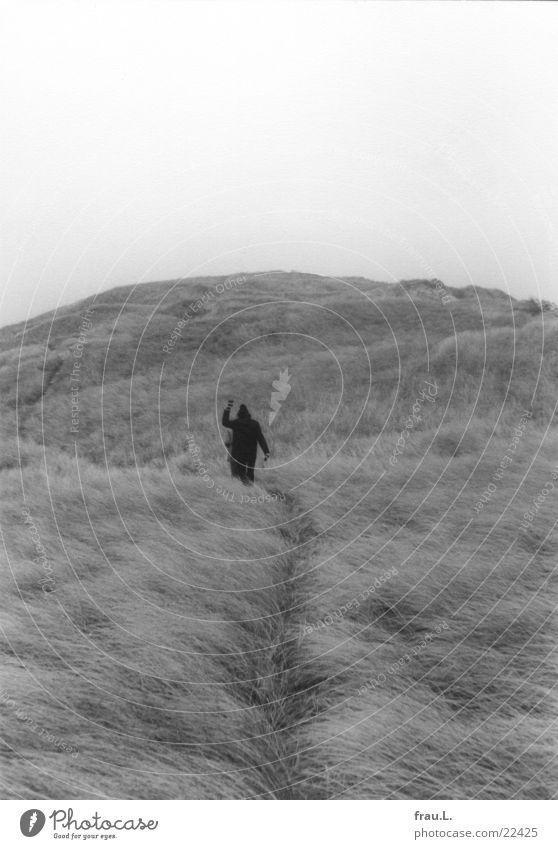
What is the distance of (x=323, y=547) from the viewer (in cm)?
554

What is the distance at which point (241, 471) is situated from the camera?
605 cm

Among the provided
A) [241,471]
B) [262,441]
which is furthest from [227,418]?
[241,471]

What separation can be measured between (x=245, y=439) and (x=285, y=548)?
113 centimetres

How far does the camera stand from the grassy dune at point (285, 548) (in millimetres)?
4664

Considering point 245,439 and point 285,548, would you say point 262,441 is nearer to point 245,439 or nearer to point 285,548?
point 245,439

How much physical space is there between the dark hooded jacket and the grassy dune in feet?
0.55

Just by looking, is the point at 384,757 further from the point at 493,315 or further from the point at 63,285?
the point at 63,285

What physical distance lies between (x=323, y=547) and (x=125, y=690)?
1928 millimetres

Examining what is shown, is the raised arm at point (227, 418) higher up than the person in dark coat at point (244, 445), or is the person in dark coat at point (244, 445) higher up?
the raised arm at point (227, 418)
